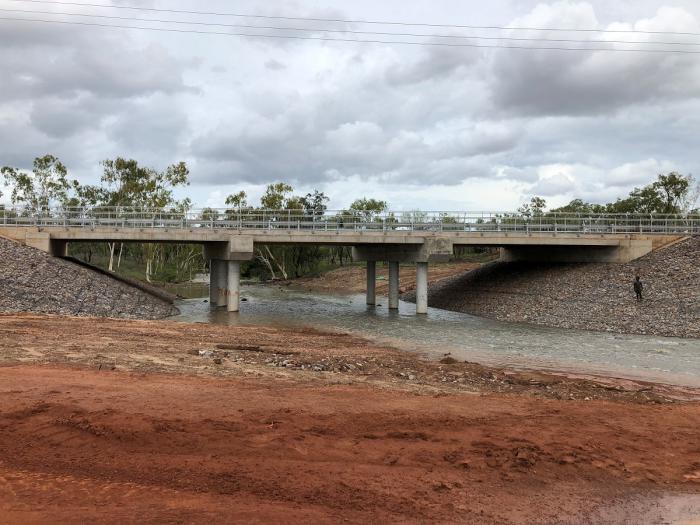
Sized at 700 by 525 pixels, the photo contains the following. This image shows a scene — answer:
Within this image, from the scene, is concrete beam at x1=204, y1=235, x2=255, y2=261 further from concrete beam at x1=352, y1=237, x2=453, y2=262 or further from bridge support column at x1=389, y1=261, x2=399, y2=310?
bridge support column at x1=389, y1=261, x2=399, y2=310

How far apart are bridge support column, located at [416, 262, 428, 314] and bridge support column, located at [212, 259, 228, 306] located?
15596 millimetres

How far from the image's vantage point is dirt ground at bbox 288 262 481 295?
231 feet

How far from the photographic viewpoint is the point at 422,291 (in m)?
45.1

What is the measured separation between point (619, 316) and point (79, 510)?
3456 centimetres

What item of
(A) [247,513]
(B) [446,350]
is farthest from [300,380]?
(B) [446,350]

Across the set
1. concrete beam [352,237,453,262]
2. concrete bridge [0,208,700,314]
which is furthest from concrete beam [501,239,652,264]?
concrete beam [352,237,453,262]

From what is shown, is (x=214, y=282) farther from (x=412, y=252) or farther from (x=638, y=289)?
(x=638, y=289)

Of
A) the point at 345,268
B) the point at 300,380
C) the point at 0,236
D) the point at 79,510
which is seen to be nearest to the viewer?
the point at 79,510

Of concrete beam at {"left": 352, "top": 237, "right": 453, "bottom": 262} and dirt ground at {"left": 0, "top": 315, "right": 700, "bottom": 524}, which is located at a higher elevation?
concrete beam at {"left": 352, "top": 237, "right": 453, "bottom": 262}

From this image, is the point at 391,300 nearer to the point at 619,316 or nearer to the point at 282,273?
the point at 619,316

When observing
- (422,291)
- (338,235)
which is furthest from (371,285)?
(338,235)

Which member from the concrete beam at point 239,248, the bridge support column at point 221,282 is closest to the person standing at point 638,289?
the concrete beam at point 239,248

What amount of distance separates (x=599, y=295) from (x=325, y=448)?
3497 centimetres

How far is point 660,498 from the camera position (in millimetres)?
8359
